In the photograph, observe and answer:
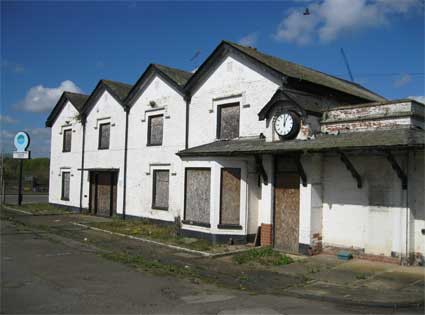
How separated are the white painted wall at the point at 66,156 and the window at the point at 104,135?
2387 mm

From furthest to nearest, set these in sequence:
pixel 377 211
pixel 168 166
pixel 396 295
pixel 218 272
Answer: pixel 168 166 → pixel 377 211 → pixel 218 272 → pixel 396 295

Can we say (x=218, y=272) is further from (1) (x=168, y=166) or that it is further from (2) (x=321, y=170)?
(1) (x=168, y=166)

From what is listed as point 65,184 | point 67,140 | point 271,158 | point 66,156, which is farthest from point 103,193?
point 271,158

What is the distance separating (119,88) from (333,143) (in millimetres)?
14831

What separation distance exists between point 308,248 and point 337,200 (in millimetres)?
1615

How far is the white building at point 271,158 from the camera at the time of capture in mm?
10953

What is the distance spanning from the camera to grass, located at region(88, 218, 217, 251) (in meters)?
13.8

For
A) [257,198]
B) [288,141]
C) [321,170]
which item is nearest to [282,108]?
[288,141]

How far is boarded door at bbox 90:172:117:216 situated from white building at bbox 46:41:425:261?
36.0 inches

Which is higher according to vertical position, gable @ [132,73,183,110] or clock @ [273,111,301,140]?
gable @ [132,73,183,110]

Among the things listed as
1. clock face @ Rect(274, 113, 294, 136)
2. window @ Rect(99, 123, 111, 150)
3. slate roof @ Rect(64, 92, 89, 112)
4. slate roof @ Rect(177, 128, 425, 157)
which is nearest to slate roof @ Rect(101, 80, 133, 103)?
window @ Rect(99, 123, 111, 150)

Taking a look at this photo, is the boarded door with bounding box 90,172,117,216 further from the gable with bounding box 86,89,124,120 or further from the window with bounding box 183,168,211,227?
the window with bounding box 183,168,211,227

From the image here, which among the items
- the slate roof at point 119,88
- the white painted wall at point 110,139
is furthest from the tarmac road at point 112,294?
the slate roof at point 119,88

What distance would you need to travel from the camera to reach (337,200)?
39.7ft
